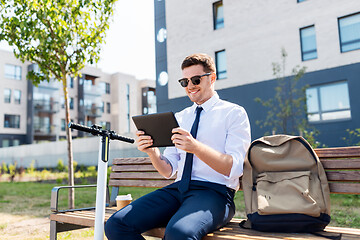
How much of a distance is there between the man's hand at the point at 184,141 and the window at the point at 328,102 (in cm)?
1421

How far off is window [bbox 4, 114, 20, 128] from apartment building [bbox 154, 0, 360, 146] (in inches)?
1069

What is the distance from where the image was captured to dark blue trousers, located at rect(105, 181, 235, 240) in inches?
87.4

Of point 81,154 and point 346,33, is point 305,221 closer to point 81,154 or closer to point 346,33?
point 346,33

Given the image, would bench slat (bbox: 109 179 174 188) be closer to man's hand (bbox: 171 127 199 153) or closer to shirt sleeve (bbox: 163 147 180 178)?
shirt sleeve (bbox: 163 147 180 178)

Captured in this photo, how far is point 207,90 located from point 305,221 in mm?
1287

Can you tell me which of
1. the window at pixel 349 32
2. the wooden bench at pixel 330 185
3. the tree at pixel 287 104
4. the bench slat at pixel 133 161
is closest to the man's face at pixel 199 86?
the wooden bench at pixel 330 185

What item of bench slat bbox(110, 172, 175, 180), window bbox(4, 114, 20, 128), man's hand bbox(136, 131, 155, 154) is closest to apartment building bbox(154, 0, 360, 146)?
bench slat bbox(110, 172, 175, 180)

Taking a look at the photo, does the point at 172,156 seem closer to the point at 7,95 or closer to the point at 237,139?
the point at 237,139

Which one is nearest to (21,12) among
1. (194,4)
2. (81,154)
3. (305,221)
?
(305,221)

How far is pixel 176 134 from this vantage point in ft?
7.95

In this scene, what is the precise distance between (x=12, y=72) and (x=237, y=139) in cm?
4371

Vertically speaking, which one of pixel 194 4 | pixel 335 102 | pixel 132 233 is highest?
pixel 194 4

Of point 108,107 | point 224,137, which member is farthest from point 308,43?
point 108,107

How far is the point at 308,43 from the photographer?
16.4 meters
